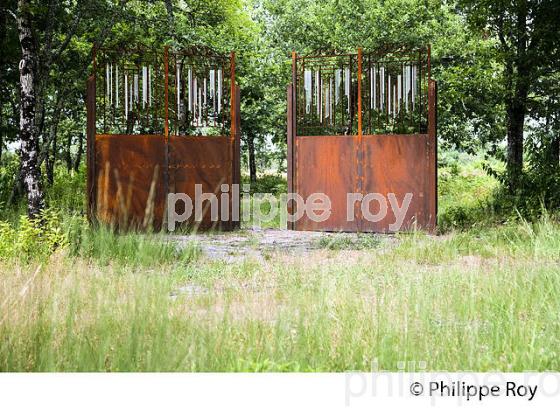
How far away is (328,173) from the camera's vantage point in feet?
39.5

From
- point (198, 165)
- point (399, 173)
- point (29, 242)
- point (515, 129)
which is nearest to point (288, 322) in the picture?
point (29, 242)

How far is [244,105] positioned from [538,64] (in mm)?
11763

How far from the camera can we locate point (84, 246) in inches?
324

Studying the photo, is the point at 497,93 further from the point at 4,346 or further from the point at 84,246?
A: the point at 4,346

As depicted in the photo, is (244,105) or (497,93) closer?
(497,93)

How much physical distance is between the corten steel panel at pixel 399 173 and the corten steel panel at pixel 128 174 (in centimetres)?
352

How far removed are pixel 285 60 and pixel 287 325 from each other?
19.9 m

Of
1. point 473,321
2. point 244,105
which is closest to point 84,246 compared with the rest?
point 473,321

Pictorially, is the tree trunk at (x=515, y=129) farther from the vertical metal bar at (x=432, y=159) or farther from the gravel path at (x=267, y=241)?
the gravel path at (x=267, y=241)

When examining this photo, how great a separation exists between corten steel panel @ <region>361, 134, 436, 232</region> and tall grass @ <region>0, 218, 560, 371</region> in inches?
219

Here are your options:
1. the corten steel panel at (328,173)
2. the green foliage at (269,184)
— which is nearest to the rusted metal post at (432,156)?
the corten steel panel at (328,173)

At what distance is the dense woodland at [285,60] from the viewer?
40.1ft

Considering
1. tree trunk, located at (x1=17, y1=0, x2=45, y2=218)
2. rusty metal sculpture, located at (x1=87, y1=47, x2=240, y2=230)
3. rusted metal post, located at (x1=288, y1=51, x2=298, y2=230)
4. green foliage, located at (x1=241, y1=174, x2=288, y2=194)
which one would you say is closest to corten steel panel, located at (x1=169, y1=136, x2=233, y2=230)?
rusty metal sculpture, located at (x1=87, y1=47, x2=240, y2=230)
